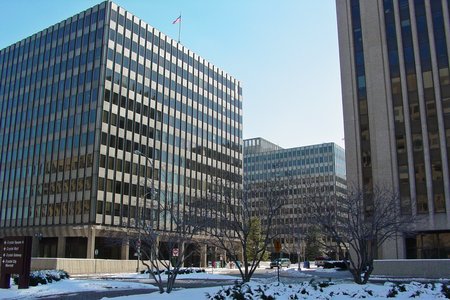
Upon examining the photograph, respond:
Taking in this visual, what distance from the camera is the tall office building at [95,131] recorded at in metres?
70.9

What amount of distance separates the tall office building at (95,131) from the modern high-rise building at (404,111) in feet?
85.2

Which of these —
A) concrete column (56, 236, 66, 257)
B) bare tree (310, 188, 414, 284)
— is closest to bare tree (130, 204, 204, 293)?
bare tree (310, 188, 414, 284)

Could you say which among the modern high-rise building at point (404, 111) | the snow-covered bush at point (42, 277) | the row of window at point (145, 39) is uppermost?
the row of window at point (145, 39)

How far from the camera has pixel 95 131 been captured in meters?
70.7

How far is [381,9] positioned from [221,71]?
1916 inches

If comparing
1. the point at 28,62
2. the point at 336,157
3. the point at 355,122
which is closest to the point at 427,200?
the point at 355,122

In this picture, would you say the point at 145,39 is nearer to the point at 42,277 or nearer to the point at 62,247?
the point at 62,247

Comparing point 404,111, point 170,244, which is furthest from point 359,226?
point 404,111

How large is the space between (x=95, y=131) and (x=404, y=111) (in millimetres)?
43000

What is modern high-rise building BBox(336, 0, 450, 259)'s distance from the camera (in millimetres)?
52469

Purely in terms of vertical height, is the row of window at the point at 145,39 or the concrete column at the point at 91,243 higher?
the row of window at the point at 145,39

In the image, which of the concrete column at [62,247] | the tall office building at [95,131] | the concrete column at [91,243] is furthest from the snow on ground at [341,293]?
the concrete column at [62,247]

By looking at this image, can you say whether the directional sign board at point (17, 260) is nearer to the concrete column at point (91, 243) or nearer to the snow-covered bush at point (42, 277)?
the snow-covered bush at point (42, 277)

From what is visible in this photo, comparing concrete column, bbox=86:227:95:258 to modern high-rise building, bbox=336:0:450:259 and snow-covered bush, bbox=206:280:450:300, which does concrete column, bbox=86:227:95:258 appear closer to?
modern high-rise building, bbox=336:0:450:259
